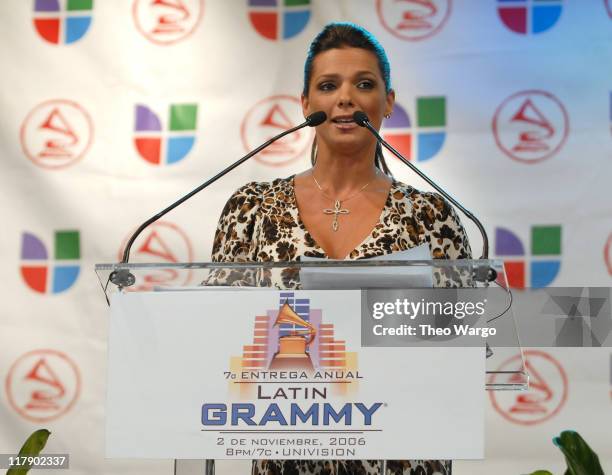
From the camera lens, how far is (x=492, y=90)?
307cm

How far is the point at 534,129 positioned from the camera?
303cm

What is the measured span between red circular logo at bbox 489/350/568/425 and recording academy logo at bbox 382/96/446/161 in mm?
770

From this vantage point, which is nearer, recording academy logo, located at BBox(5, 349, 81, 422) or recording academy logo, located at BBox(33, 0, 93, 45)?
recording academy logo, located at BBox(5, 349, 81, 422)

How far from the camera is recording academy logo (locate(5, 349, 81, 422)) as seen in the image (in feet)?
10.0

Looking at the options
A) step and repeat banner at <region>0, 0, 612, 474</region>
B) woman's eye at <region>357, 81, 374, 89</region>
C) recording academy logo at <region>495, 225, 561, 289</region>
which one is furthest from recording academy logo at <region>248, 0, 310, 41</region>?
recording academy logo at <region>495, 225, 561, 289</region>

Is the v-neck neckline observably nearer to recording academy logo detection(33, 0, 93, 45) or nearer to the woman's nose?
the woman's nose

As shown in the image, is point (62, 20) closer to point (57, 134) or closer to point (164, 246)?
point (57, 134)

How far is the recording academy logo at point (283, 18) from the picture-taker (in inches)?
124

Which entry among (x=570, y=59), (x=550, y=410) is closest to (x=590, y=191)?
(x=570, y=59)

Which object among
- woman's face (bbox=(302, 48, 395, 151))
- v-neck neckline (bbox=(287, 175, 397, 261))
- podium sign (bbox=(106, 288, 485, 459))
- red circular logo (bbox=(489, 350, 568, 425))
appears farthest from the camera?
red circular logo (bbox=(489, 350, 568, 425))

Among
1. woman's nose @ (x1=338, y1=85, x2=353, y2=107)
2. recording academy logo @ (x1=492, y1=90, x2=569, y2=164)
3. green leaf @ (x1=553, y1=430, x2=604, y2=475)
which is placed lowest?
green leaf @ (x1=553, y1=430, x2=604, y2=475)

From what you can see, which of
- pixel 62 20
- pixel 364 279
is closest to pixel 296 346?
pixel 364 279

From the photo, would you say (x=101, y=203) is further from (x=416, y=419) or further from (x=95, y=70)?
(x=416, y=419)

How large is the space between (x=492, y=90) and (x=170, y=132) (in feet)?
3.52
